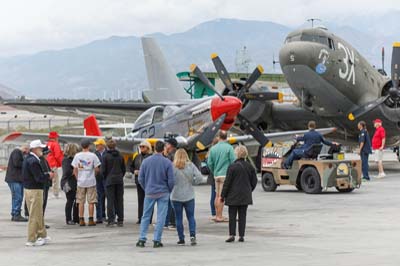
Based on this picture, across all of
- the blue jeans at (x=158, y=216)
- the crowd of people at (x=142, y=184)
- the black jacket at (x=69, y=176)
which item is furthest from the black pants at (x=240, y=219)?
the black jacket at (x=69, y=176)

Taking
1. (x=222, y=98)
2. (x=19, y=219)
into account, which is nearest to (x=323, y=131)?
(x=222, y=98)

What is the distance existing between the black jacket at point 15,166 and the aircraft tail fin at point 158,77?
22697 mm

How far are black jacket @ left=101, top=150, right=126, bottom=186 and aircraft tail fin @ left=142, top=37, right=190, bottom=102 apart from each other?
23.5 metres

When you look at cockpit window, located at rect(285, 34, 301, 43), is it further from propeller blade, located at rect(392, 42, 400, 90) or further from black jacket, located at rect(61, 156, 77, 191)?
black jacket, located at rect(61, 156, 77, 191)

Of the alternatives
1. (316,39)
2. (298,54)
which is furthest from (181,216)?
(316,39)

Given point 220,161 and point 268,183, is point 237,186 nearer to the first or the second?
point 220,161

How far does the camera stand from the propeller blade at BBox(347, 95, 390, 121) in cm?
→ 2968

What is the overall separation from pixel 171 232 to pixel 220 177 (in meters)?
1.79

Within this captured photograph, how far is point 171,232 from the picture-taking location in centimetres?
1459

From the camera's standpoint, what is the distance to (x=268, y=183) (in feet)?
74.9

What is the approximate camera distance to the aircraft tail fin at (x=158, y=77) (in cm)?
3969

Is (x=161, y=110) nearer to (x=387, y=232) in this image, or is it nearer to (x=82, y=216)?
(x=82, y=216)

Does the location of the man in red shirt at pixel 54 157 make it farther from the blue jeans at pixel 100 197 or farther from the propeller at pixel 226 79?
the propeller at pixel 226 79

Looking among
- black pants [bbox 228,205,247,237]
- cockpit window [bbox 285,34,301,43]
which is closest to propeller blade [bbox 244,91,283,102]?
cockpit window [bbox 285,34,301,43]
